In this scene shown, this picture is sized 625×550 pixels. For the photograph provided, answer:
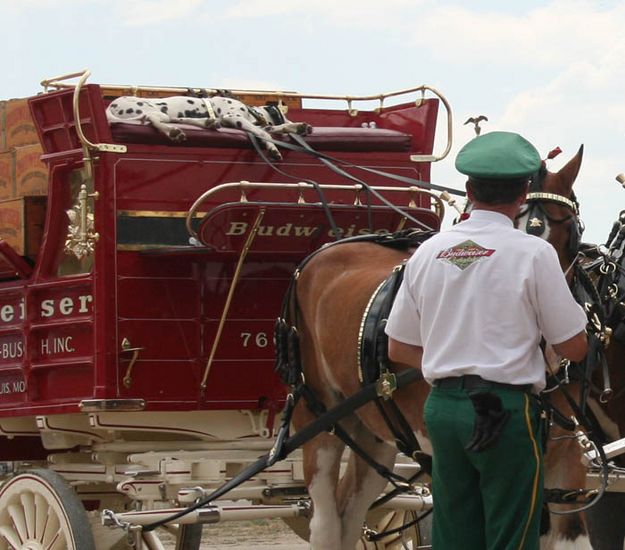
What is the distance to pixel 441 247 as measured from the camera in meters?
4.03

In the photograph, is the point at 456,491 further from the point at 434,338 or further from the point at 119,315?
the point at 119,315

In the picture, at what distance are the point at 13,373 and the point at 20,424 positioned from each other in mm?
334

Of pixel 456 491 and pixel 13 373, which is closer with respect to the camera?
pixel 456 491

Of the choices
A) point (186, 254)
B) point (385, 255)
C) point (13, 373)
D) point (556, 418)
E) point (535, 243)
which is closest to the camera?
point (535, 243)

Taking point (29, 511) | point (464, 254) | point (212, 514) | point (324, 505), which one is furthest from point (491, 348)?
point (29, 511)

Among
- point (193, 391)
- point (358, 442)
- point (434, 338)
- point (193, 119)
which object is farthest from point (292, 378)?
point (434, 338)

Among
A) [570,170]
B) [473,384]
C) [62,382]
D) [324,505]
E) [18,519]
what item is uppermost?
[570,170]

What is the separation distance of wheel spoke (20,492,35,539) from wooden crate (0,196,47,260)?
4.29 feet

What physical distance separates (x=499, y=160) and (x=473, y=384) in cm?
64

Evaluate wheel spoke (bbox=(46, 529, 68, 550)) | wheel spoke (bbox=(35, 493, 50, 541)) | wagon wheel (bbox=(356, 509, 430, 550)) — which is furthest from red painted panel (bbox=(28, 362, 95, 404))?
wagon wheel (bbox=(356, 509, 430, 550))

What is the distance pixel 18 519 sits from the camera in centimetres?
734

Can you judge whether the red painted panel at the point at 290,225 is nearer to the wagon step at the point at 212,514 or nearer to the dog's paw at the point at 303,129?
the dog's paw at the point at 303,129

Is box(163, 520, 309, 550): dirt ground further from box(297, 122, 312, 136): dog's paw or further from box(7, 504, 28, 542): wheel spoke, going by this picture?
box(297, 122, 312, 136): dog's paw

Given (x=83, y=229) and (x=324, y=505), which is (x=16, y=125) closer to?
(x=83, y=229)
